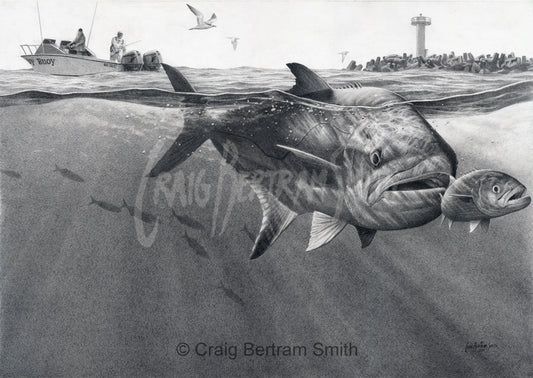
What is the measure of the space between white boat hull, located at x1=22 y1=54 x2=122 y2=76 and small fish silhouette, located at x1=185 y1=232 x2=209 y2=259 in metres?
1.11

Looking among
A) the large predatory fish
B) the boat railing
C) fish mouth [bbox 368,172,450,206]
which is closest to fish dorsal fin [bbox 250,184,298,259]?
the large predatory fish

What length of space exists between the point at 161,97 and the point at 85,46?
0.59 meters

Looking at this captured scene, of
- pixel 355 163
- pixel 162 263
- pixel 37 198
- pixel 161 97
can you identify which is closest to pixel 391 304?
pixel 355 163

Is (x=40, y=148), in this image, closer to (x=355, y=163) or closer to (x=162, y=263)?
(x=162, y=263)

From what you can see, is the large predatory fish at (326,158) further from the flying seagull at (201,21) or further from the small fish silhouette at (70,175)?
the small fish silhouette at (70,175)

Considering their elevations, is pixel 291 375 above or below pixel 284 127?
below

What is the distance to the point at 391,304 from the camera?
10.6ft

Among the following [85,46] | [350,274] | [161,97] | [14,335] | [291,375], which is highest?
[85,46]

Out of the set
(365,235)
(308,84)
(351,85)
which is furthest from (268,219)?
(351,85)

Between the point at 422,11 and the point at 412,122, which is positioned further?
the point at 422,11

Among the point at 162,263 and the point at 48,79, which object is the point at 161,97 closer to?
the point at 48,79

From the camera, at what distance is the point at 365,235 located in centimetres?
321

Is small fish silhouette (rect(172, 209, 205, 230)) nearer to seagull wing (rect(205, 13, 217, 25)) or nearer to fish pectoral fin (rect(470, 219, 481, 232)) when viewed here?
seagull wing (rect(205, 13, 217, 25))

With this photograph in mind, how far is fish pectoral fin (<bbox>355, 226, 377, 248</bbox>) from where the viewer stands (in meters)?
3.21
